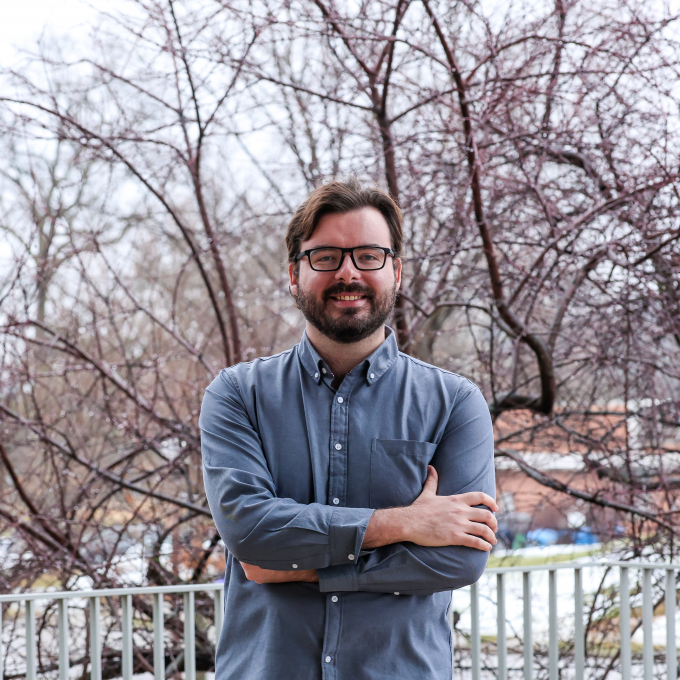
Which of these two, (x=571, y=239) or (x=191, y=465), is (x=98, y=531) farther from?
(x=571, y=239)

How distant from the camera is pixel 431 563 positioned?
1295 mm

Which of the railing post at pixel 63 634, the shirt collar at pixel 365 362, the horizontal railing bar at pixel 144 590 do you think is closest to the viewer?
the shirt collar at pixel 365 362

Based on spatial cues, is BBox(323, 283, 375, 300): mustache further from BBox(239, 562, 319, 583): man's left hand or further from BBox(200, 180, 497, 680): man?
BBox(239, 562, 319, 583): man's left hand

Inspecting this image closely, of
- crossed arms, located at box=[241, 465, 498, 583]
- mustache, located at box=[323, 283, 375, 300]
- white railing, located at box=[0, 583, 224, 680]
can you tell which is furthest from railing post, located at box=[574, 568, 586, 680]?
mustache, located at box=[323, 283, 375, 300]

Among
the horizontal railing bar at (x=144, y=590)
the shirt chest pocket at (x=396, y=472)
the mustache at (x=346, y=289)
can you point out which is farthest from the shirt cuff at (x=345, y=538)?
the horizontal railing bar at (x=144, y=590)

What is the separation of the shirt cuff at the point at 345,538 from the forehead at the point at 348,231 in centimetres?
52

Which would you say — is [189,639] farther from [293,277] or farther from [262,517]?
[293,277]

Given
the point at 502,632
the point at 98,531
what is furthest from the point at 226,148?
the point at 502,632

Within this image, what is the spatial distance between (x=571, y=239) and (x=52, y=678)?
12.6ft

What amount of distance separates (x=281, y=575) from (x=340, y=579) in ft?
0.35

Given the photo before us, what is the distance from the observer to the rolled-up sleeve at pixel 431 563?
128 centimetres

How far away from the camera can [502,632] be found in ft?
7.63

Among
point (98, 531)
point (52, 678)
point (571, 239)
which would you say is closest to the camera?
point (571, 239)

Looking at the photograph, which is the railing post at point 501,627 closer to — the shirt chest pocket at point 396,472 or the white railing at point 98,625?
the white railing at point 98,625
